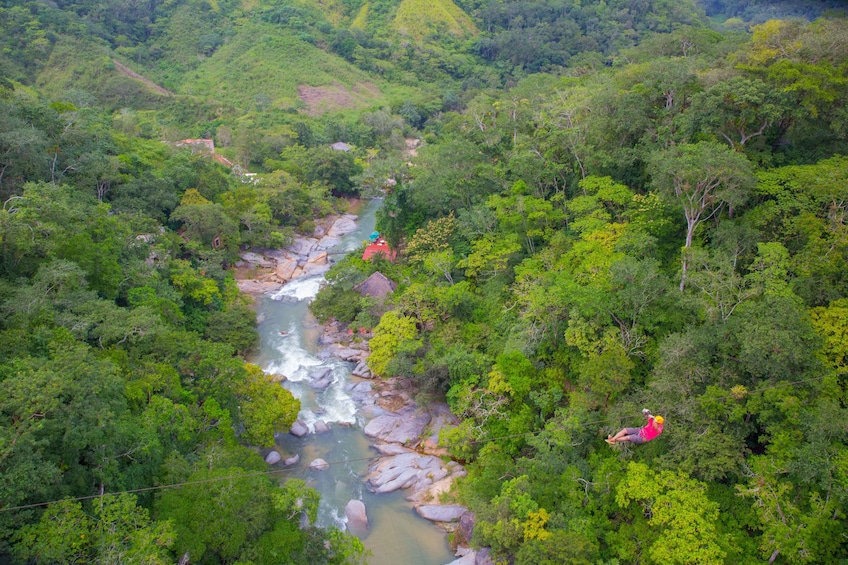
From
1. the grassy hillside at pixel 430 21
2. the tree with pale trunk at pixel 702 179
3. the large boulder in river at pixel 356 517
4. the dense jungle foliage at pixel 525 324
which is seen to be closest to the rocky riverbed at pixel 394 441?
the large boulder in river at pixel 356 517

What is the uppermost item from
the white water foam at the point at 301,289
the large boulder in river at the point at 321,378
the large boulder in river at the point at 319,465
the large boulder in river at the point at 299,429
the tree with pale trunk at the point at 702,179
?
the tree with pale trunk at the point at 702,179

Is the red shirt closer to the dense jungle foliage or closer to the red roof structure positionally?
the dense jungle foliage

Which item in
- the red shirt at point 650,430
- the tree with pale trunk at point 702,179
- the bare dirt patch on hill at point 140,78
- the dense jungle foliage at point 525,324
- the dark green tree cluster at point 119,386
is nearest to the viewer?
the dark green tree cluster at point 119,386

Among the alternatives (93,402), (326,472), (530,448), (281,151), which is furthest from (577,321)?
(281,151)

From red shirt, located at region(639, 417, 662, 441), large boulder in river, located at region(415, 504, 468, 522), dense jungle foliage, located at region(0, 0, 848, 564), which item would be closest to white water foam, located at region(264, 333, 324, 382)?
dense jungle foliage, located at region(0, 0, 848, 564)

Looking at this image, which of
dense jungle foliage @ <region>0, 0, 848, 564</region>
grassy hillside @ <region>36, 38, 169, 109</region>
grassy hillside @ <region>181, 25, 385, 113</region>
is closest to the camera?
dense jungle foliage @ <region>0, 0, 848, 564</region>

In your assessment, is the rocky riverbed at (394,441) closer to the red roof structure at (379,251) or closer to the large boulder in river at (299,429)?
the large boulder in river at (299,429)

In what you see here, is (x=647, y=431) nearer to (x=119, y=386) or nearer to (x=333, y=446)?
(x=333, y=446)
